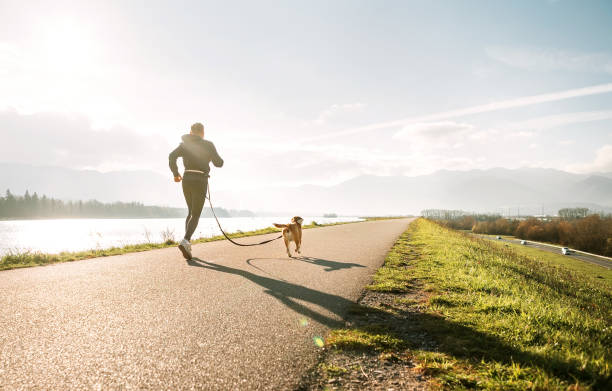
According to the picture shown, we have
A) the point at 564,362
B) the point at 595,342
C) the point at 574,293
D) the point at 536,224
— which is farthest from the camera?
the point at 536,224

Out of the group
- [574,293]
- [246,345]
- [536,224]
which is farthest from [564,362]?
[536,224]

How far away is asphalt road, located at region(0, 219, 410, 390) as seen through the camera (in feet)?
6.61

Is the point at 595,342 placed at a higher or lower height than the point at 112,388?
lower

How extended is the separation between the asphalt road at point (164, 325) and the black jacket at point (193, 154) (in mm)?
2315

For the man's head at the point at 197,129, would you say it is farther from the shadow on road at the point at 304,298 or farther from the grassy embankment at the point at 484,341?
the grassy embankment at the point at 484,341

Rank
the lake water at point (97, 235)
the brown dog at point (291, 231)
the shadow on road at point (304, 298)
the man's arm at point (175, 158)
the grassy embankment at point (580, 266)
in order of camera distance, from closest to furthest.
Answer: the shadow on road at point (304, 298), the man's arm at point (175, 158), the brown dog at point (291, 231), the lake water at point (97, 235), the grassy embankment at point (580, 266)

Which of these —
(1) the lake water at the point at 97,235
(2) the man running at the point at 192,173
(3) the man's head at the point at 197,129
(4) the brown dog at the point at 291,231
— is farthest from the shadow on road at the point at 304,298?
(1) the lake water at the point at 97,235

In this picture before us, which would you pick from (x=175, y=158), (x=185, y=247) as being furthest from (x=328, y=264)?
(x=175, y=158)

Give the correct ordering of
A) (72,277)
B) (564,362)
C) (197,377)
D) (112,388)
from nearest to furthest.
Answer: (112,388) < (197,377) < (564,362) < (72,277)

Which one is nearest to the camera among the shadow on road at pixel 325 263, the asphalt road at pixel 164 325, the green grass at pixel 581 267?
the asphalt road at pixel 164 325

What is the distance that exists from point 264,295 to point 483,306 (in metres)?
3.03

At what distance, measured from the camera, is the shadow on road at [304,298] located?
334 cm

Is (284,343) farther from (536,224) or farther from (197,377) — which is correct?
(536,224)

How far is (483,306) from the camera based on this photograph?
3.91m
